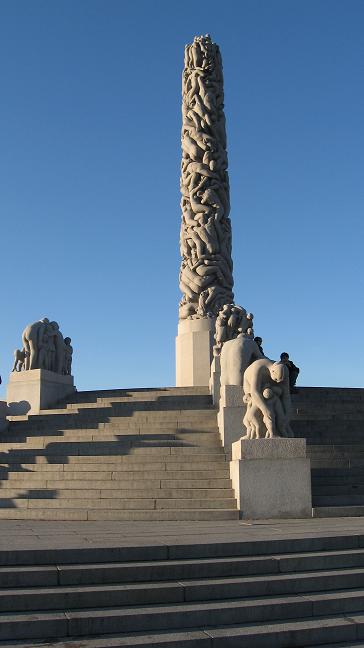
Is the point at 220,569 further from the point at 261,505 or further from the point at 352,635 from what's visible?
the point at 261,505

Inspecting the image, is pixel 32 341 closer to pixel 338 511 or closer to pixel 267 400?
pixel 267 400

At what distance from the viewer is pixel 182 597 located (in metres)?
A: 6.91

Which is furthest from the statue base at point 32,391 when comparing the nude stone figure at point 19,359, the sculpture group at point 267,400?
the sculpture group at point 267,400

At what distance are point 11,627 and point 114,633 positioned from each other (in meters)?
0.90

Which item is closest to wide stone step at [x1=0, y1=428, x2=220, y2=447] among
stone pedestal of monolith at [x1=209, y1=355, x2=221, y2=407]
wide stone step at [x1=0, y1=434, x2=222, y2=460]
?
wide stone step at [x1=0, y1=434, x2=222, y2=460]

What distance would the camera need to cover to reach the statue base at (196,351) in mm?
23547

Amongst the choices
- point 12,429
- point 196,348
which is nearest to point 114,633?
point 12,429

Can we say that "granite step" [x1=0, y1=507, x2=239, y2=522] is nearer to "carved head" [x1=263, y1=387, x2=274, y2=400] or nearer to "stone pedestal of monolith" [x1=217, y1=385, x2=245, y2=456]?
"carved head" [x1=263, y1=387, x2=274, y2=400]

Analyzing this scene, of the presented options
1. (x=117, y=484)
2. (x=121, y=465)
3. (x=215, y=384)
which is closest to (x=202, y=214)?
(x=215, y=384)

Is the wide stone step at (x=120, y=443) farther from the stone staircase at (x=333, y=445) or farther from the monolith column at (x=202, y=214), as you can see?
the monolith column at (x=202, y=214)

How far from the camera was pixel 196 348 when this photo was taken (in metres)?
23.8

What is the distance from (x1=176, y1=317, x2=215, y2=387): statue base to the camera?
77.3 ft

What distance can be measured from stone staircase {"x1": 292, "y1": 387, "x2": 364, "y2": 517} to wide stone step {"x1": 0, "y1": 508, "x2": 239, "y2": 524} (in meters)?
1.71

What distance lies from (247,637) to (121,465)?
7196mm
